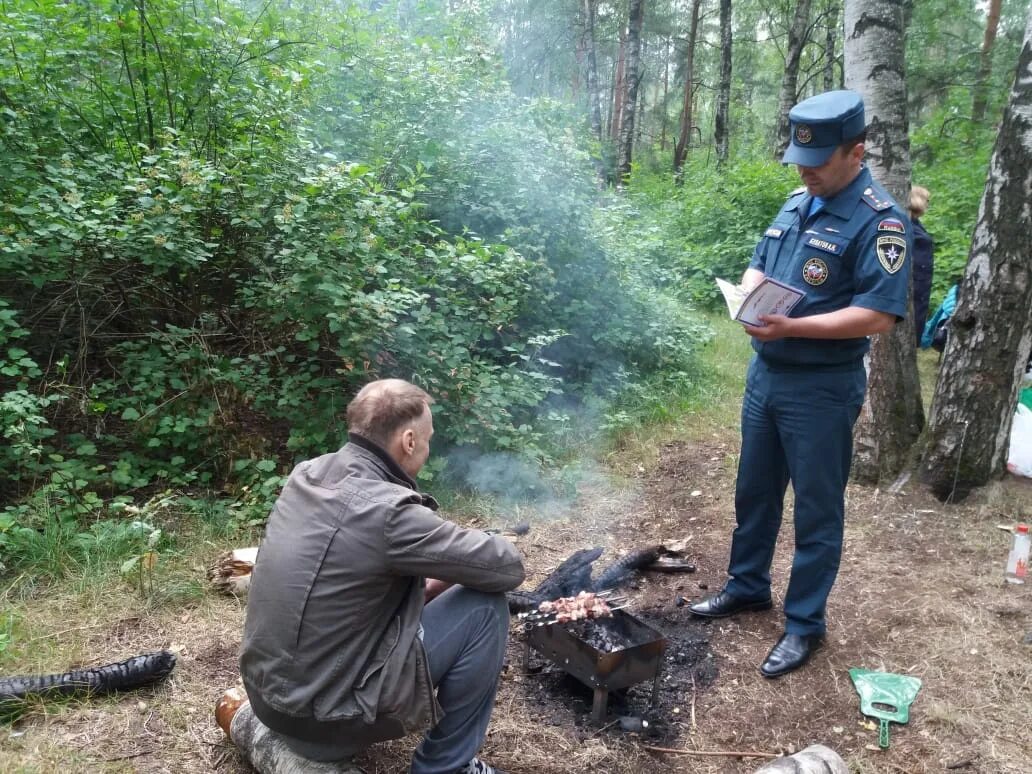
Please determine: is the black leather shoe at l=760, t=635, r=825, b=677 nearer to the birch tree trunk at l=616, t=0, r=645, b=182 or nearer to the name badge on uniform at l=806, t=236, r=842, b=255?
the name badge on uniform at l=806, t=236, r=842, b=255

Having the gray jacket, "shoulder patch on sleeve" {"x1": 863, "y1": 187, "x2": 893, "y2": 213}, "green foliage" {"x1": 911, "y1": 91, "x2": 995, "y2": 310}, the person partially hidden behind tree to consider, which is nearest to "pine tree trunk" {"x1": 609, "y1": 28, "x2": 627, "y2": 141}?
"green foliage" {"x1": 911, "y1": 91, "x2": 995, "y2": 310}

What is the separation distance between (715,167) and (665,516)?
46.7 feet

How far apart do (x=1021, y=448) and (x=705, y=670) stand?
3386 mm

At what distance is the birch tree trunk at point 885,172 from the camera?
468 cm

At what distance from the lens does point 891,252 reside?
2.78 meters

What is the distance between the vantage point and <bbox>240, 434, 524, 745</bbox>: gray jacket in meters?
1.98

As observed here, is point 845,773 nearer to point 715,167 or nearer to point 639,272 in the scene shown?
point 639,272

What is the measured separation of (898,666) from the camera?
3.15 meters

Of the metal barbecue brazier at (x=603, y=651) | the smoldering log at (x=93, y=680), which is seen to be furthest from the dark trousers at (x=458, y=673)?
the smoldering log at (x=93, y=680)

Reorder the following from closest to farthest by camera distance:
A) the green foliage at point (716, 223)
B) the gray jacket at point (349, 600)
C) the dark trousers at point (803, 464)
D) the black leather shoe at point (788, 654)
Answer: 1. the gray jacket at point (349, 600)
2. the dark trousers at point (803, 464)
3. the black leather shoe at point (788, 654)
4. the green foliage at point (716, 223)

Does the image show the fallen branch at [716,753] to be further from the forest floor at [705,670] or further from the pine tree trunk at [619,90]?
the pine tree trunk at [619,90]

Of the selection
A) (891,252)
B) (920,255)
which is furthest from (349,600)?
(920,255)

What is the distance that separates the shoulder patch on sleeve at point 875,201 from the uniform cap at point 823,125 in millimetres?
246

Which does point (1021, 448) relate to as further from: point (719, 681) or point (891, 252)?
point (719, 681)
